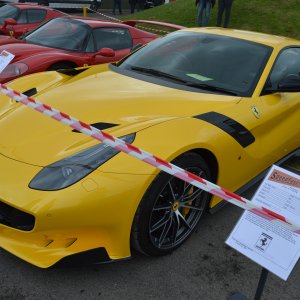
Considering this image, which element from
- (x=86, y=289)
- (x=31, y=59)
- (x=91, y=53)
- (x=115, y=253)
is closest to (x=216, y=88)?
(x=115, y=253)

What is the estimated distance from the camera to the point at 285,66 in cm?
379

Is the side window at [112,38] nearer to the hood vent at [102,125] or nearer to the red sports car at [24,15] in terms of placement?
the red sports car at [24,15]

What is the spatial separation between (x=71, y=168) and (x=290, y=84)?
2051mm

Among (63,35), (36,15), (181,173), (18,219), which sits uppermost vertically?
(181,173)

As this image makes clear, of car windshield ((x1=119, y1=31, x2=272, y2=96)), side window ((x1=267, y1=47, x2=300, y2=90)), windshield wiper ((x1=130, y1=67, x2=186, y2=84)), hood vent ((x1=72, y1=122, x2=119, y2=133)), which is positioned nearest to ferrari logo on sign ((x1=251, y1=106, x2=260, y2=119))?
car windshield ((x1=119, y1=31, x2=272, y2=96))

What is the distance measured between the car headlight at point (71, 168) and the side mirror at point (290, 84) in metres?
1.63

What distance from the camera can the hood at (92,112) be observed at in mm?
2533

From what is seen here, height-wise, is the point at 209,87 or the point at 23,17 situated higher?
the point at 209,87

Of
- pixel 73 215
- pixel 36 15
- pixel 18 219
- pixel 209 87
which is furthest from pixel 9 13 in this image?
pixel 73 215

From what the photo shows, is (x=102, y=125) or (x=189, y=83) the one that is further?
(x=189, y=83)

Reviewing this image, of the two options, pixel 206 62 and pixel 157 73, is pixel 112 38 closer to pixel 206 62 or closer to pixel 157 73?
pixel 157 73

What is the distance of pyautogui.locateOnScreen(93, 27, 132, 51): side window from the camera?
647 cm

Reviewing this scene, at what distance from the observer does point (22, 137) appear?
2664 mm

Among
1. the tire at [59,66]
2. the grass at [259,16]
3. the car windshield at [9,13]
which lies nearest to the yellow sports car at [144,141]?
the tire at [59,66]
